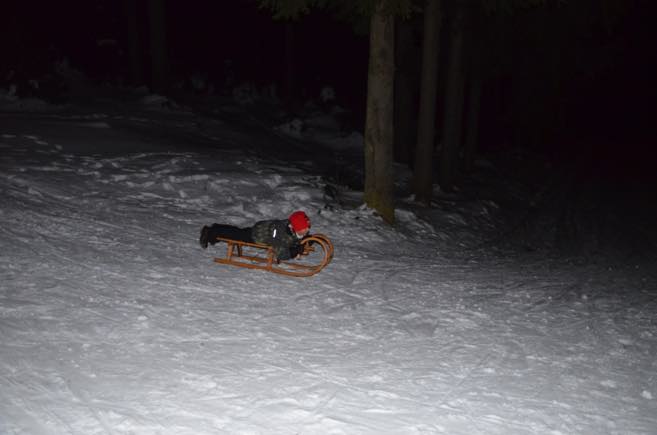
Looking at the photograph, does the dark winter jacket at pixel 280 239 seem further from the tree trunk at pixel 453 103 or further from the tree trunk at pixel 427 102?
the tree trunk at pixel 453 103

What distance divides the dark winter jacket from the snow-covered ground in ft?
1.34

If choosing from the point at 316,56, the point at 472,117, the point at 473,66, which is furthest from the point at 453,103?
the point at 316,56

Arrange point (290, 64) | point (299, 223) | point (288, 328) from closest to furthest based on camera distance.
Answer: point (288, 328), point (299, 223), point (290, 64)

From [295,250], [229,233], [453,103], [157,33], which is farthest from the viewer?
[157,33]

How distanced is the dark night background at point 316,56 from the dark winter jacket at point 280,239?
9.51m

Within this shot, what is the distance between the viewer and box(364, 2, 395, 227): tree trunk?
35.6 ft

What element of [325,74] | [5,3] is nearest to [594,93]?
[325,74]

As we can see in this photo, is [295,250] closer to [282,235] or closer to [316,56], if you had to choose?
[282,235]

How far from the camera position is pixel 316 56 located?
3200 centimetres

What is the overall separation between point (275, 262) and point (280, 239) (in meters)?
0.65

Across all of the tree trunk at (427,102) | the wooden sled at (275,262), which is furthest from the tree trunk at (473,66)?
the wooden sled at (275,262)

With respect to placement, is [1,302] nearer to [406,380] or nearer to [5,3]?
[406,380]

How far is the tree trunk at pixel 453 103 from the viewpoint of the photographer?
15297 mm

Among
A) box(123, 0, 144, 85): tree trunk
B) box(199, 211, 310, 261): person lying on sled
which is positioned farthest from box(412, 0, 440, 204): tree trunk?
box(123, 0, 144, 85): tree trunk
